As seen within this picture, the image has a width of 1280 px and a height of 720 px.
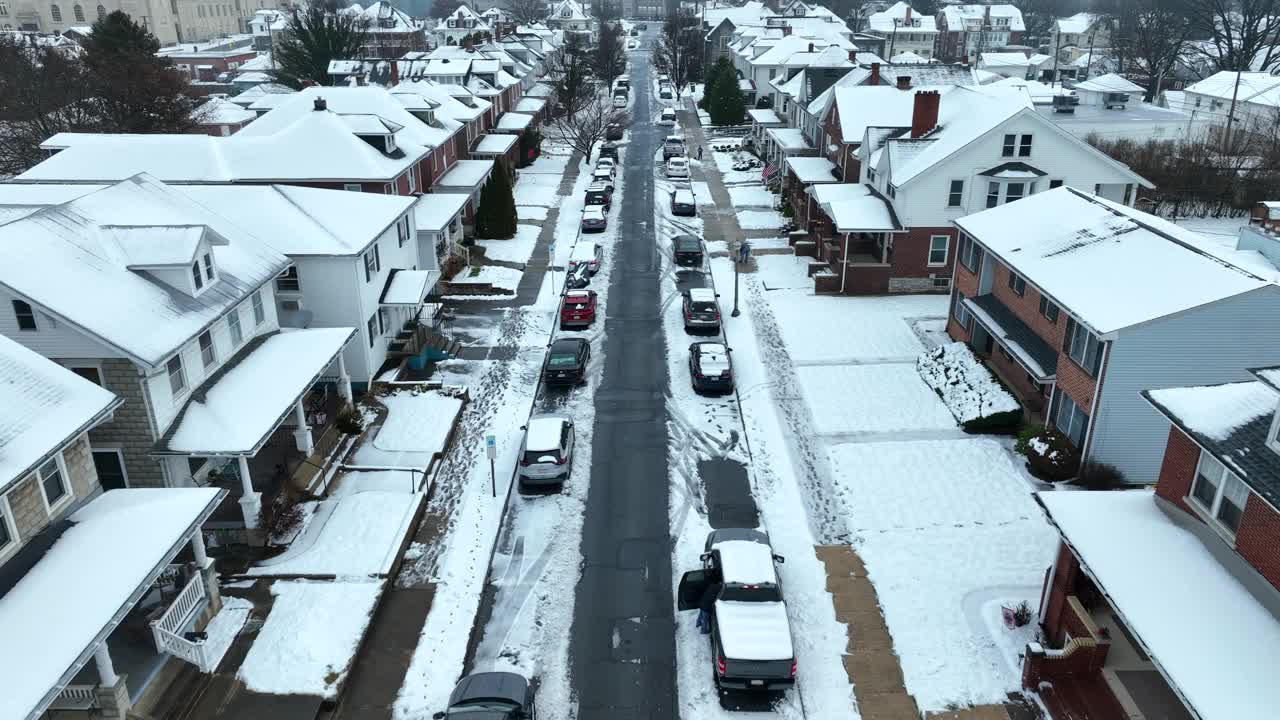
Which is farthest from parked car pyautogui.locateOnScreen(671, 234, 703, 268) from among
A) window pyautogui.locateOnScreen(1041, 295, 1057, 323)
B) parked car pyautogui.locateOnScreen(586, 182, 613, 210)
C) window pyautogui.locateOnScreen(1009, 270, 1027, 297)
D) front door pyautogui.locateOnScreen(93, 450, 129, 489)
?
front door pyautogui.locateOnScreen(93, 450, 129, 489)

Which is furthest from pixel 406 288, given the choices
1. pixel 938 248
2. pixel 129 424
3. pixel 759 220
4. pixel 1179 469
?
pixel 759 220

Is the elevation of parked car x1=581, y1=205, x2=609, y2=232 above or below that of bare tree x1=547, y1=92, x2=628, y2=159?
below

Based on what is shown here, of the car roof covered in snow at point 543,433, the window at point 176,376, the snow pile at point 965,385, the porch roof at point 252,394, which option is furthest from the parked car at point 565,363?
the snow pile at point 965,385

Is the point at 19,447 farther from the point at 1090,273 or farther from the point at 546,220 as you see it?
the point at 546,220

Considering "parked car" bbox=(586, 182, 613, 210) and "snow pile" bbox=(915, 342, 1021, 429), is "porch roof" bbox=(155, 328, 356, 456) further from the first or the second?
"parked car" bbox=(586, 182, 613, 210)

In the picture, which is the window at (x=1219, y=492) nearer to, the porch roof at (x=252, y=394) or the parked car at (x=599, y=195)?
the porch roof at (x=252, y=394)

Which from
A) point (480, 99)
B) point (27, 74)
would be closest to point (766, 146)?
point (480, 99)

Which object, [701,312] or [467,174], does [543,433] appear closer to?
[701,312]
